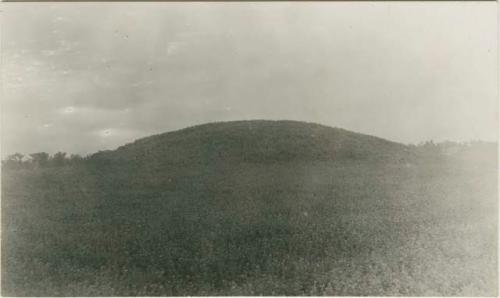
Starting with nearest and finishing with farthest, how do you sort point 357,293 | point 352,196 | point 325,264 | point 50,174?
point 357,293 < point 325,264 < point 352,196 < point 50,174

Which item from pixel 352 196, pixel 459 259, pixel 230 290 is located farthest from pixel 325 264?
pixel 352 196

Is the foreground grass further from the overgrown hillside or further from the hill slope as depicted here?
the hill slope

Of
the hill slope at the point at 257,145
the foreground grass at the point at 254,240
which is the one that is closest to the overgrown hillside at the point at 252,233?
the foreground grass at the point at 254,240

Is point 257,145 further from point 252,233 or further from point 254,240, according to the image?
point 254,240

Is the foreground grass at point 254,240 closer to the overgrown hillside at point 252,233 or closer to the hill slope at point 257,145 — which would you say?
the overgrown hillside at point 252,233

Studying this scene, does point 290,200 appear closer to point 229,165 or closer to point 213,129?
point 229,165
